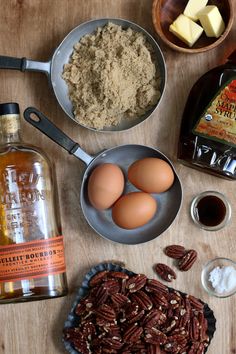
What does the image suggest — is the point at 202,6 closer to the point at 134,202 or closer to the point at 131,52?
the point at 131,52

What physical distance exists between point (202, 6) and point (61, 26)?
1.14 feet

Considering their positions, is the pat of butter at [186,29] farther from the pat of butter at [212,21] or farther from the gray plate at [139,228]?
the gray plate at [139,228]

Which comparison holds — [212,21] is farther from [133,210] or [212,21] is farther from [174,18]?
[133,210]

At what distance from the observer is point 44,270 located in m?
1.17

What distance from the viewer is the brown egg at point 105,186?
1.17 meters

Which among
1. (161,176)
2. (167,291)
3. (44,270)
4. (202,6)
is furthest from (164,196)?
(202,6)

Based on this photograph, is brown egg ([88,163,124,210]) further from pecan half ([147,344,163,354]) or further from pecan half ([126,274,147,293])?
pecan half ([147,344,163,354])

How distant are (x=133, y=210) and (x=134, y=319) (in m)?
0.27

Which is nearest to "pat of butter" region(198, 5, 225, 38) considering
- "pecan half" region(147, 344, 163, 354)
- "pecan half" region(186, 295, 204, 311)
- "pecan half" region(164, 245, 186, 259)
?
"pecan half" region(164, 245, 186, 259)

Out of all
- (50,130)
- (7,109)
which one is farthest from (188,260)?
(7,109)

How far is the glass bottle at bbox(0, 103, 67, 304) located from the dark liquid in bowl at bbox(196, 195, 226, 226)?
1.17ft

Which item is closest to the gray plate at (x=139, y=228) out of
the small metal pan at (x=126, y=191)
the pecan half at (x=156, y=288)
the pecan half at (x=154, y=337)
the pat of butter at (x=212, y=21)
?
the small metal pan at (x=126, y=191)

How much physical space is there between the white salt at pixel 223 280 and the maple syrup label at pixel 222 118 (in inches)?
12.4

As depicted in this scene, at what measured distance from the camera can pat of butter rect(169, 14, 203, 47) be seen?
1.20m
